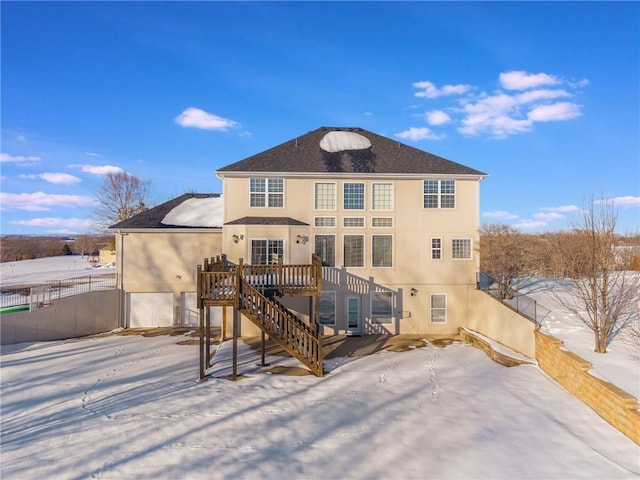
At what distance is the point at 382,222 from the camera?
50.1ft

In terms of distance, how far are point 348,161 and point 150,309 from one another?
11898 millimetres

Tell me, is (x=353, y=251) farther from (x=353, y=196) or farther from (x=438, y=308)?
(x=438, y=308)

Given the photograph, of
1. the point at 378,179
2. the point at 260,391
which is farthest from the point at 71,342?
the point at 378,179

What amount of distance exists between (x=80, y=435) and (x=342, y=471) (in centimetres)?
530

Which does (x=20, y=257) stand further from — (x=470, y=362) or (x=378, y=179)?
(x=470, y=362)

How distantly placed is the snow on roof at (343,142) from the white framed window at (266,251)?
5.40 meters

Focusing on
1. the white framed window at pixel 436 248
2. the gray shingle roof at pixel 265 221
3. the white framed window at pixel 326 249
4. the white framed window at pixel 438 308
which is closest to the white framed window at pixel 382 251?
the white framed window at pixel 326 249

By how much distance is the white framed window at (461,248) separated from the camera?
1527 cm

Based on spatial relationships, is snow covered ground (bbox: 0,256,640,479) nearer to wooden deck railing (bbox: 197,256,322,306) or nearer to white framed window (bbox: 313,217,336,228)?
wooden deck railing (bbox: 197,256,322,306)

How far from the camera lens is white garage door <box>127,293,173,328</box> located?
54.5ft

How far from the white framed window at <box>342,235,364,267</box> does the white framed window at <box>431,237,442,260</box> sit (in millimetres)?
3147

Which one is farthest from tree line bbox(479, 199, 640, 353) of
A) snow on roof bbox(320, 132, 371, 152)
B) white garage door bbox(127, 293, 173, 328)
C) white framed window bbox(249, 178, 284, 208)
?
white garage door bbox(127, 293, 173, 328)

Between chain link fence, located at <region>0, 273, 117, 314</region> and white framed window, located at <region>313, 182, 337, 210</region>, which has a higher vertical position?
white framed window, located at <region>313, 182, 337, 210</region>

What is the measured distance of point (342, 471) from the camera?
577 centimetres
